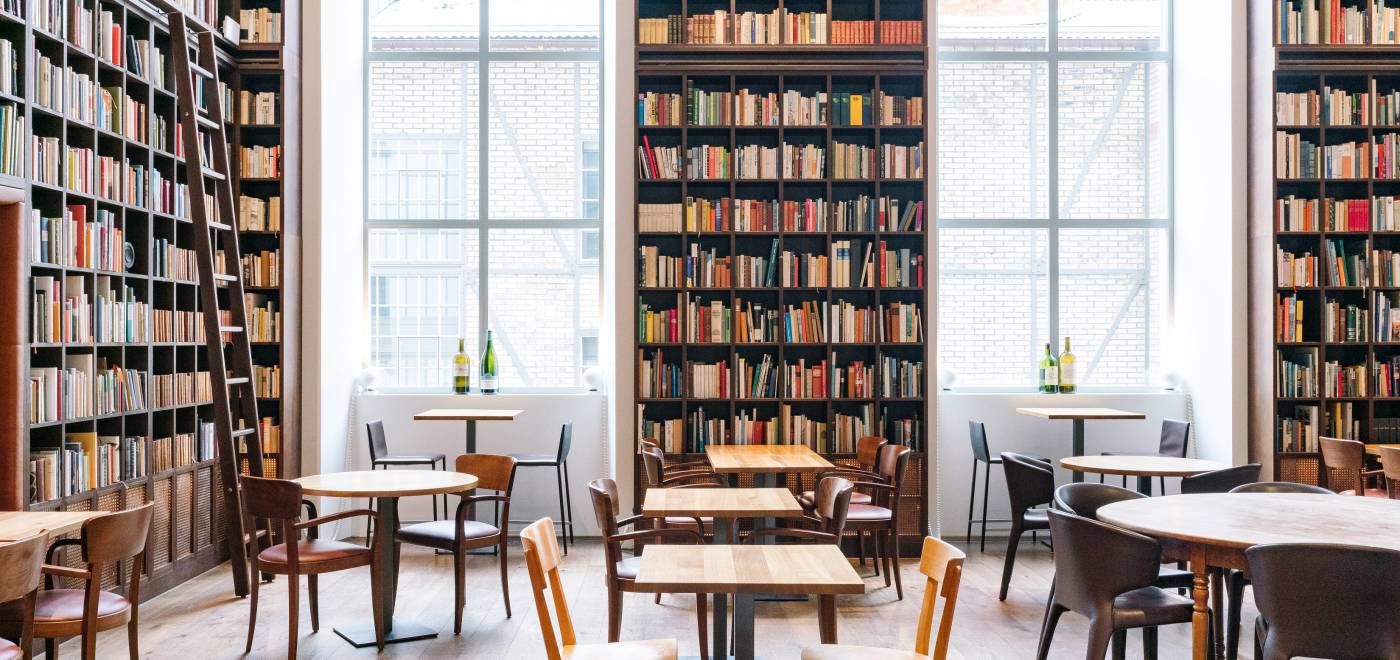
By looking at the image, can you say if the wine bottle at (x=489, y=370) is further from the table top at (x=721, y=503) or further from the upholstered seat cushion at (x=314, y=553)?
the table top at (x=721, y=503)

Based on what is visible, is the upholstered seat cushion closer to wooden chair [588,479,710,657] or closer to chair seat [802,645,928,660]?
wooden chair [588,479,710,657]

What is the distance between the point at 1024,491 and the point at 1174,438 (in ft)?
7.69

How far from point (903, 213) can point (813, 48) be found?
54.8 inches

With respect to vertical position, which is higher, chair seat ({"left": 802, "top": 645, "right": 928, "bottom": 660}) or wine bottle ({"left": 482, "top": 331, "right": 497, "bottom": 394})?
wine bottle ({"left": 482, "top": 331, "right": 497, "bottom": 394})

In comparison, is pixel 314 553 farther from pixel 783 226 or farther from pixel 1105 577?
pixel 783 226

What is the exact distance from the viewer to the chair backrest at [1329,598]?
277 centimetres

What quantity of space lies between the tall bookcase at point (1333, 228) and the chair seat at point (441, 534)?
224 inches

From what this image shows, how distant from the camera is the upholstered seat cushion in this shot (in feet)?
15.0

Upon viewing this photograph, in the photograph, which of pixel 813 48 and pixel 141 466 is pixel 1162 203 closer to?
pixel 813 48

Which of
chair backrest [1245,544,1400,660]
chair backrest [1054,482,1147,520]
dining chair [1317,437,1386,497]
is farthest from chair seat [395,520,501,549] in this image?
dining chair [1317,437,1386,497]

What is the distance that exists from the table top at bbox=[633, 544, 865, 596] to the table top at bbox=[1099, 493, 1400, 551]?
1197 mm

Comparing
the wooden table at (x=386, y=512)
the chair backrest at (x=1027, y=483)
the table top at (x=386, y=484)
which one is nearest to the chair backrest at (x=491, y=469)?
the table top at (x=386, y=484)

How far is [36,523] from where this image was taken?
3.77 metres

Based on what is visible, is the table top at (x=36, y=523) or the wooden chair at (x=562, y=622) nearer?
the wooden chair at (x=562, y=622)
